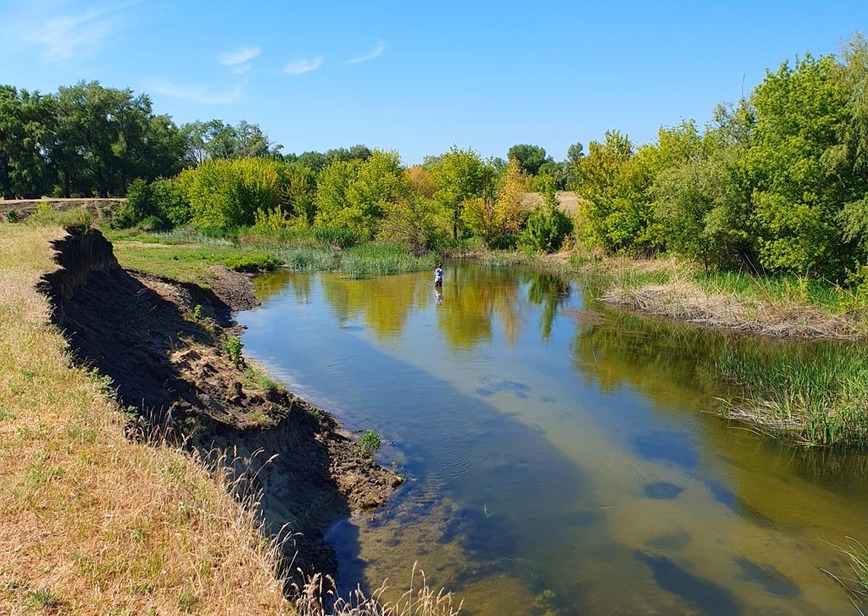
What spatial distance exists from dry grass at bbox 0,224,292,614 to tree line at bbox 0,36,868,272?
79.3 feet

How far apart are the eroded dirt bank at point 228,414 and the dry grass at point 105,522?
89cm

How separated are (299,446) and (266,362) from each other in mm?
8578

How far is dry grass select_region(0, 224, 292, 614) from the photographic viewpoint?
4.63m

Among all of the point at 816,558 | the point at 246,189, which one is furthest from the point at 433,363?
the point at 246,189

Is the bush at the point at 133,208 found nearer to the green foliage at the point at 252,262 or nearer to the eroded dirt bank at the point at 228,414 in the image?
the green foliage at the point at 252,262

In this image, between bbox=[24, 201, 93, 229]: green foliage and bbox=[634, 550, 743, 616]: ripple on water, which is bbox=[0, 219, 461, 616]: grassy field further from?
bbox=[24, 201, 93, 229]: green foliage

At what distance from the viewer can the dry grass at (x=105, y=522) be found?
4633 millimetres

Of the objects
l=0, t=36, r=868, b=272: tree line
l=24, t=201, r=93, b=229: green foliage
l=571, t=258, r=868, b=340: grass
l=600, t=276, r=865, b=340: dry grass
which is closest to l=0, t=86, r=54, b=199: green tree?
l=0, t=36, r=868, b=272: tree line

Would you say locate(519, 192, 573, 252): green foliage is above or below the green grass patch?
above

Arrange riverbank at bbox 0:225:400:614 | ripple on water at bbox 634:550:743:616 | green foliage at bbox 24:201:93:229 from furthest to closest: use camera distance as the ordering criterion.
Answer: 1. green foliage at bbox 24:201:93:229
2. ripple on water at bbox 634:550:743:616
3. riverbank at bbox 0:225:400:614

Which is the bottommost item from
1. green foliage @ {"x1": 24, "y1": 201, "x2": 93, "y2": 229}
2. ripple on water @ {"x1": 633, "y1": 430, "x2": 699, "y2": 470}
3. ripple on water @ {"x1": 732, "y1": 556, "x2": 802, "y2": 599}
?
ripple on water @ {"x1": 732, "y1": 556, "x2": 802, "y2": 599}

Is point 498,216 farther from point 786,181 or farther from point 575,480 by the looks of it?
point 575,480

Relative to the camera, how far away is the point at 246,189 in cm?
6278

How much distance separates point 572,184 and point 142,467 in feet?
146
